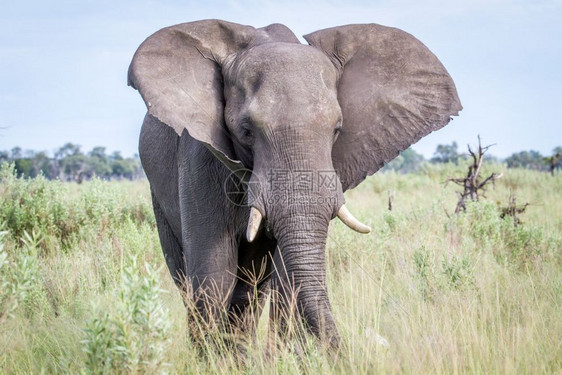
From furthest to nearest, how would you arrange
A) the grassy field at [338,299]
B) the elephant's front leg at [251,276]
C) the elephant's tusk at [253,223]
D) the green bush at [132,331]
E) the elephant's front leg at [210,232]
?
the elephant's front leg at [251,276] → the elephant's front leg at [210,232] → the elephant's tusk at [253,223] → the grassy field at [338,299] → the green bush at [132,331]

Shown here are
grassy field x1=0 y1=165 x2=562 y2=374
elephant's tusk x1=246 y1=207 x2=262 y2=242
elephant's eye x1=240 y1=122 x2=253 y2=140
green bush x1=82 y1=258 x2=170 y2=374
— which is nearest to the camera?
green bush x1=82 y1=258 x2=170 y2=374

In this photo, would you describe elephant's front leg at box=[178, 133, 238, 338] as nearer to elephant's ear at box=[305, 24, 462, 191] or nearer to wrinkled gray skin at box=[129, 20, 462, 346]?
wrinkled gray skin at box=[129, 20, 462, 346]

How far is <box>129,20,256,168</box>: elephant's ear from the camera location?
4285 mm

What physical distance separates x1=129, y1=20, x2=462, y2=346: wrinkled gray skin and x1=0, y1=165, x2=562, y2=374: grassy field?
1.41 ft

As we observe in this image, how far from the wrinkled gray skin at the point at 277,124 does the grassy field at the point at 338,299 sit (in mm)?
431

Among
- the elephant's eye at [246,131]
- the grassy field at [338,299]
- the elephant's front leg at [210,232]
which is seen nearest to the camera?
the grassy field at [338,299]

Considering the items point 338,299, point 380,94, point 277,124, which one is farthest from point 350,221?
point 338,299

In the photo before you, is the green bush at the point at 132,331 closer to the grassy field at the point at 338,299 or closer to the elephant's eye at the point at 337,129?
the grassy field at the point at 338,299

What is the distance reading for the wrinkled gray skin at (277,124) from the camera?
3971 millimetres

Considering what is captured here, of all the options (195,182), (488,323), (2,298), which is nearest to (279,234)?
(195,182)

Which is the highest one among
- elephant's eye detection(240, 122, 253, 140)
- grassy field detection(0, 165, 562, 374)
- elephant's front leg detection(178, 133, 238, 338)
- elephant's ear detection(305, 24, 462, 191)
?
elephant's ear detection(305, 24, 462, 191)

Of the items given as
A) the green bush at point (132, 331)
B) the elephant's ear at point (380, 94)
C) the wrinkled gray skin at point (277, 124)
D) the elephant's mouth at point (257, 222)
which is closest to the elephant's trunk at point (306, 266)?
the wrinkled gray skin at point (277, 124)

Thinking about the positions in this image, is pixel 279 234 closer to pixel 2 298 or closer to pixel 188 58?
pixel 188 58

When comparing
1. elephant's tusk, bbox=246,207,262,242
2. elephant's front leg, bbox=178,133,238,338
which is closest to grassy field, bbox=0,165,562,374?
elephant's front leg, bbox=178,133,238,338
